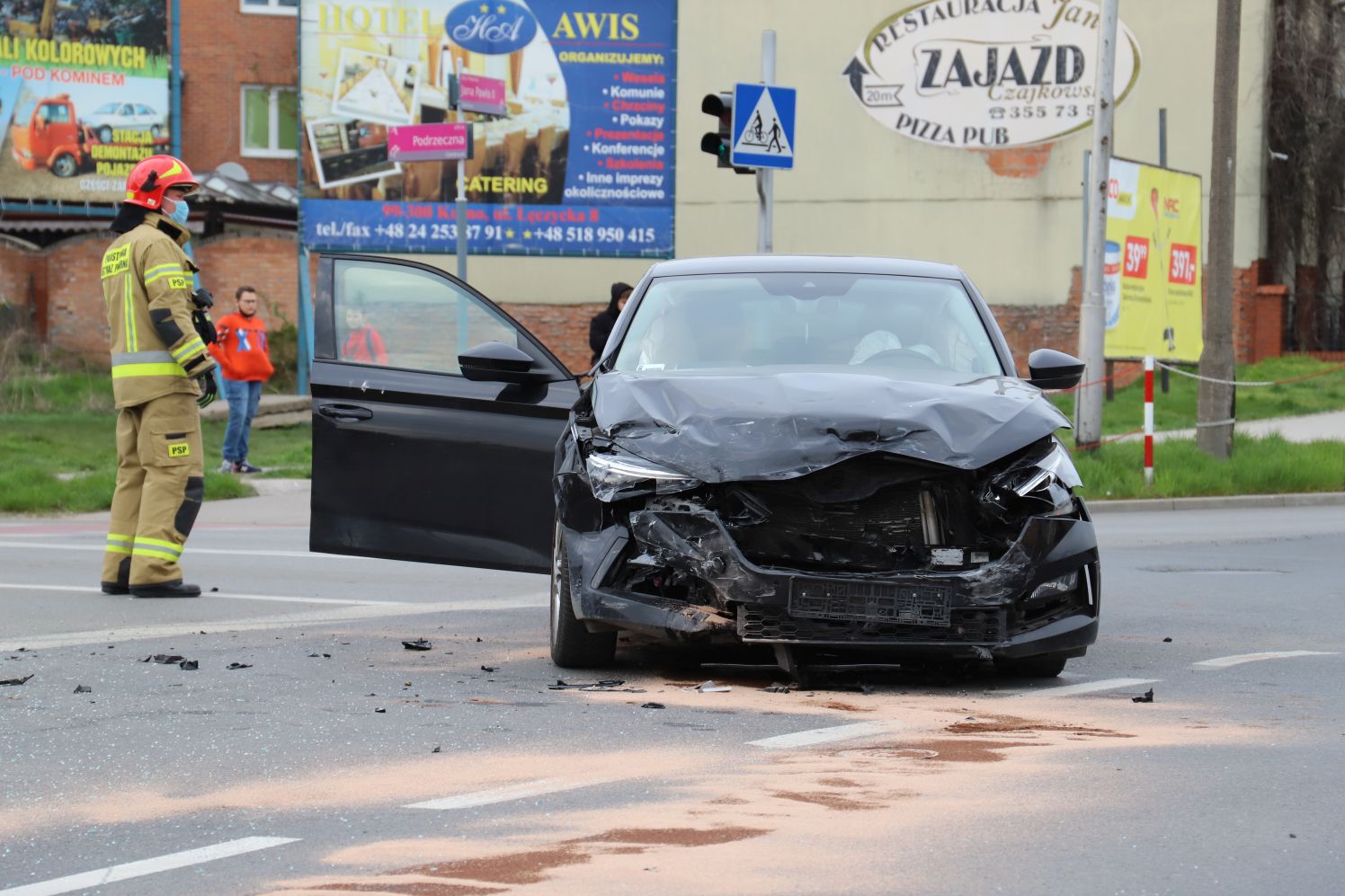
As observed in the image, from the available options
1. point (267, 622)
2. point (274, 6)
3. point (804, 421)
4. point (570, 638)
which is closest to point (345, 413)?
point (267, 622)

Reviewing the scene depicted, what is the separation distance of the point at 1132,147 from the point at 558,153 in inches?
365

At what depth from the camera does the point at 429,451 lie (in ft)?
29.2

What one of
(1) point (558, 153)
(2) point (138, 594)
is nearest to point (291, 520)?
(2) point (138, 594)

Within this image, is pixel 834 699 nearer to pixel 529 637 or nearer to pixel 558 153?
pixel 529 637

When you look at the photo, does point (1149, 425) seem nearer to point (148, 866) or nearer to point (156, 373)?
point (156, 373)

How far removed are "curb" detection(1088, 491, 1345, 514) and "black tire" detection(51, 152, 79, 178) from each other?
935 inches

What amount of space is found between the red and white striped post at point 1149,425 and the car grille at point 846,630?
12.0m

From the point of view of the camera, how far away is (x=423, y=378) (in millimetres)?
8969

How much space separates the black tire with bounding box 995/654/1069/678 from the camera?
283 inches

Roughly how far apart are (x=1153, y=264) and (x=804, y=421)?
17.8 m

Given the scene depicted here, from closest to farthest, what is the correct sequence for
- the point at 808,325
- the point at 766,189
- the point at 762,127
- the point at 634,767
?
the point at 634,767
the point at 808,325
the point at 762,127
the point at 766,189

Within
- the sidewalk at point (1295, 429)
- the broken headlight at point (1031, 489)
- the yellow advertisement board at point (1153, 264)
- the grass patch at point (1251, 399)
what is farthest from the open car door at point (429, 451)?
the grass patch at point (1251, 399)

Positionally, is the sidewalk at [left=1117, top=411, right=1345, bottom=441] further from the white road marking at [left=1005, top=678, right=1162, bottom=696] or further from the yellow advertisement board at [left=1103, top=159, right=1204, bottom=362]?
the white road marking at [left=1005, top=678, right=1162, bottom=696]

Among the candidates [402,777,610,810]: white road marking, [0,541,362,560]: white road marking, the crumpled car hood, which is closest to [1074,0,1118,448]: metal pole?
[0,541,362,560]: white road marking
